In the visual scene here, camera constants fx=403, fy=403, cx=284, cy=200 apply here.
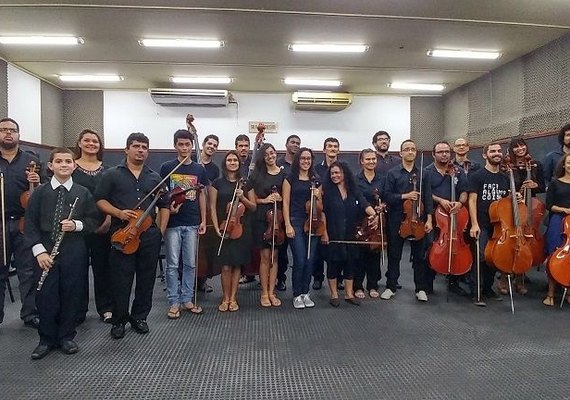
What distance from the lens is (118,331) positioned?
2.97 metres

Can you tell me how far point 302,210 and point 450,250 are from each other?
51.8 inches

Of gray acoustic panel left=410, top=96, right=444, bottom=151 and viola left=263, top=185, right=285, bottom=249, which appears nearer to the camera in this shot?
viola left=263, top=185, right=285, bottom=249

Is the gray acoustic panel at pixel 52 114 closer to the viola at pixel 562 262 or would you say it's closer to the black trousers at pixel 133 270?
the black trousers at pixel 133 270

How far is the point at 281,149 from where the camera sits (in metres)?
8.84

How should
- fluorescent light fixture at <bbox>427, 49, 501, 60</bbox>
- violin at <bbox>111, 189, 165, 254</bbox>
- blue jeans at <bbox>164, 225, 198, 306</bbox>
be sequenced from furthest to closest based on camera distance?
fluorescent light fixture at <bbox>427, 49, 501, 60</bbox>
blue jeans at <bbox>164, 225, 198, 306</bbox>
violin at <bbox>111, 189, 165, 254</bbox>

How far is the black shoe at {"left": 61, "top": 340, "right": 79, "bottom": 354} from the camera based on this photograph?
267cm

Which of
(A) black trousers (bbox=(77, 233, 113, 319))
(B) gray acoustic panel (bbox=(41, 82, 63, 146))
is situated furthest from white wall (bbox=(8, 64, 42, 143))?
(A) black trousers (bbox=(77, 233, 113, 319))

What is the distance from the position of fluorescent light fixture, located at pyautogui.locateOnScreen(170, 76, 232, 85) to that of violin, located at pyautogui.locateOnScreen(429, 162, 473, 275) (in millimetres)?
A: 5348

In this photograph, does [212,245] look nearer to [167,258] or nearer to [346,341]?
[167,258]

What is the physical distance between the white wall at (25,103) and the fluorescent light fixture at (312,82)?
4.59m

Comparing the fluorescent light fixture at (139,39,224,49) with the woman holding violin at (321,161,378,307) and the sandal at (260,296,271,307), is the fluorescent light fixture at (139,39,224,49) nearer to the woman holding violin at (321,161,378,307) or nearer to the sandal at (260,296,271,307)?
the woman holding violin at (321,161,378,307)

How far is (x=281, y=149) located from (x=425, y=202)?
5377mm

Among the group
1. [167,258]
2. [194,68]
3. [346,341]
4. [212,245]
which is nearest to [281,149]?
[194,68]

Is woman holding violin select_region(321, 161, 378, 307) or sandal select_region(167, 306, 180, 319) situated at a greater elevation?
woman holding violin select_region(321, 161, 378, 307)
